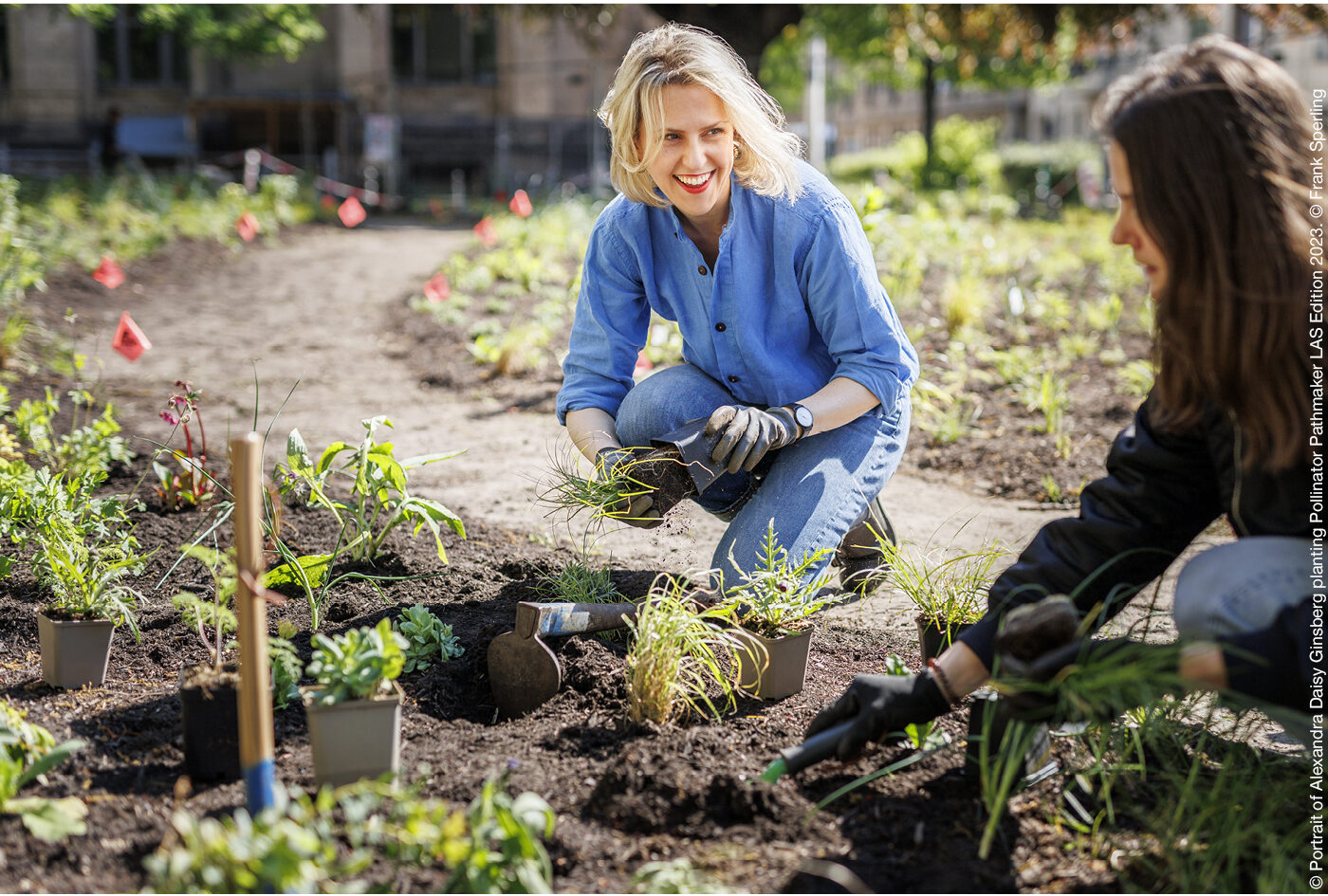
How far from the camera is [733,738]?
202 cm

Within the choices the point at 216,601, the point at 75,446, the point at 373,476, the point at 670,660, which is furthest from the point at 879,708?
the point at 75,446

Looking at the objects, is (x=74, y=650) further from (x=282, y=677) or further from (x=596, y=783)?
(x=596, y=783)

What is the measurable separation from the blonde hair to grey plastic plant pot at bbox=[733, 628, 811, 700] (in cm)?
108

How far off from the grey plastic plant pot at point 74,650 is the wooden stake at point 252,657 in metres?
0.83

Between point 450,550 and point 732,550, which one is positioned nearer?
point 732,550

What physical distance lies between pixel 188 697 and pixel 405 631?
0.57 metres

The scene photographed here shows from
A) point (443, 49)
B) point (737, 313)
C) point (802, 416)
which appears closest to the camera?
point (802, 416)

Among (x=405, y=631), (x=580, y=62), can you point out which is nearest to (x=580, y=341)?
(x=405, y=631)

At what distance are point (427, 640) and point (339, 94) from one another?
21477mm

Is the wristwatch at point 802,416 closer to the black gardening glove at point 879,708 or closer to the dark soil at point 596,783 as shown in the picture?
the dark soil at point 596,783

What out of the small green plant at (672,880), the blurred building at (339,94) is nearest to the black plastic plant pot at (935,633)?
the small green plant at (672,880)

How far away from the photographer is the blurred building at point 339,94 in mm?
20141

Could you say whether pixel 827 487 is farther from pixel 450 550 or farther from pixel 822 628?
pixel 450 550

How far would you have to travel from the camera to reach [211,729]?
1.80 m
